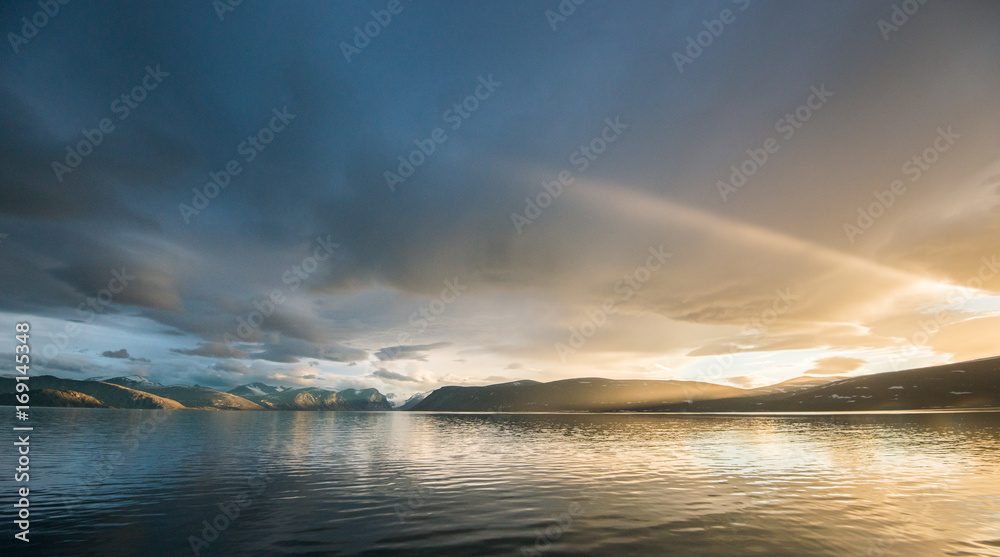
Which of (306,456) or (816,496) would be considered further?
(306,456)

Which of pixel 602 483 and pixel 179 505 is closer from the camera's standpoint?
pixel 179 505

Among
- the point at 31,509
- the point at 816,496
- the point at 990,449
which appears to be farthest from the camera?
the point at 990,449

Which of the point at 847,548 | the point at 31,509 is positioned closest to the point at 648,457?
the point at 847,548

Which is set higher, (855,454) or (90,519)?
(90,519)

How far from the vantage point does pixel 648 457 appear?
59.5 metres

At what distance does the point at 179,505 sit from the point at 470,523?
22459 millimetres

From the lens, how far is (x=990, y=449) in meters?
63.5

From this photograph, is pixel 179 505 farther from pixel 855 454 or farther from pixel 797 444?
pixel 797 444

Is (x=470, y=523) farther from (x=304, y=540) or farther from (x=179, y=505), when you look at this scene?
(x=179, y=505)

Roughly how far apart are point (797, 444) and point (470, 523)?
78054 millimetres

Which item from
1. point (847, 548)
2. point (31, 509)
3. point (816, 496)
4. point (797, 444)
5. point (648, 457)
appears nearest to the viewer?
point (847, 548)

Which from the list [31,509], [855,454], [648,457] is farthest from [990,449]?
[31,509]

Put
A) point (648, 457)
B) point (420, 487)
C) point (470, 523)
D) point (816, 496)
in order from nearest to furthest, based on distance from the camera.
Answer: point (470, 523), point (816, 496), point (420, 487), point (648, 457)

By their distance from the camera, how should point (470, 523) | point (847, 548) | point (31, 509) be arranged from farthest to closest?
point (31, 509) → point (470, 523) → point (847, 548)
